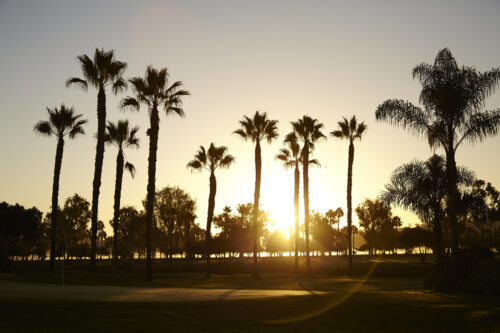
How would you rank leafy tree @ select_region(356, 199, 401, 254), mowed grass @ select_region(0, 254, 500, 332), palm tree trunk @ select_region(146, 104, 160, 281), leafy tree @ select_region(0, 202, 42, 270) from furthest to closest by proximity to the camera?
1. leafy tree @ select_region(356, 199, 401, 254)
2. leafy tree @ select_region(0, 202, 42, 270)
3. palm tree trunk @ select_region(146, 104, 160, 281)
4. mowed grass @ select_region(0, 254, 500, 332)

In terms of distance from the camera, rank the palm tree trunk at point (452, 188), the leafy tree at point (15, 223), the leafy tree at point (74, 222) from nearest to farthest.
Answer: the palm tree trunk at point (452, 188) → the leafy tree at point (15, 223) → the leafy tree at point (74, 222)

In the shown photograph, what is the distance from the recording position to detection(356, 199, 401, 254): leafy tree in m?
130

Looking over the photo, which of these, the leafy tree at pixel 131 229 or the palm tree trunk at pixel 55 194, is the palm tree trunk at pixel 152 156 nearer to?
the palm tree trunk at pixel 55 194

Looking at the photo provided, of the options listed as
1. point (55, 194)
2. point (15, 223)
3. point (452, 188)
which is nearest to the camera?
point (452, 188)

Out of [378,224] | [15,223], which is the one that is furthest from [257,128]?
[378,224]

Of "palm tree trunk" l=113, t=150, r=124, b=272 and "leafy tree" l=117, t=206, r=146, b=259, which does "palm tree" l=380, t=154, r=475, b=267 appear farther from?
"leafy tree" l=117, t=206, r=146, b=259

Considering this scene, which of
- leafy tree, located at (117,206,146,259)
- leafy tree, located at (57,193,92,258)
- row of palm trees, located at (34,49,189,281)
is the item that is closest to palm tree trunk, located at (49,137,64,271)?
row of palm trees, located at (34,49,189,281)

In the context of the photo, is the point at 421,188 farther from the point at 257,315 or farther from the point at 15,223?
the point at 15,223

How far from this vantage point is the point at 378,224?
13575cm

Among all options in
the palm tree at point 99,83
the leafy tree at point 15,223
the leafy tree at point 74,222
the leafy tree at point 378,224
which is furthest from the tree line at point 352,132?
the leafy tree at point 378,224

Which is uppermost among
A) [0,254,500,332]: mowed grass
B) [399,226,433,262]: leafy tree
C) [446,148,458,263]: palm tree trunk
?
[446,148,458,263]: palm tree trunk

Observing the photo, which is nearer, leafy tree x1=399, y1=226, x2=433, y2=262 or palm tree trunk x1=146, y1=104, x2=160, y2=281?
palm tree trunk x1=146, y1=104, x2=160, y2=281

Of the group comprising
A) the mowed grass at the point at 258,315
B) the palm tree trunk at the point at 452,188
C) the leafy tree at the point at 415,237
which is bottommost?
the mowed grass at the point at 258,315

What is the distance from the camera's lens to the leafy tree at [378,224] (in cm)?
13038
